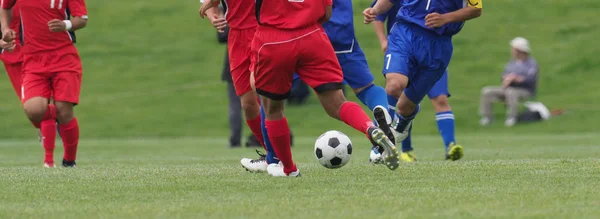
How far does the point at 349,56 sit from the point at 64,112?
310 centimetres

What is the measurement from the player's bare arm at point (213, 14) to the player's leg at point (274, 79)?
2.46 ft

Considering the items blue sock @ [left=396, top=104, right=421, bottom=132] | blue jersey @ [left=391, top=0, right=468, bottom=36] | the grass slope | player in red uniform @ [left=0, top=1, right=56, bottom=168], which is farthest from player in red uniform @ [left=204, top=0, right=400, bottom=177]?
the grass slope

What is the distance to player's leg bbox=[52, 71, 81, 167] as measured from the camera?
36.8 ft

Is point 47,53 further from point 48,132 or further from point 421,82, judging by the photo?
point 421,82

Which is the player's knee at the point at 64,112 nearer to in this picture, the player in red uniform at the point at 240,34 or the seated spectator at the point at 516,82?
the player in red uniform at the point at 240,34

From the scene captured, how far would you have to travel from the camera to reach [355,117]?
26.0ft

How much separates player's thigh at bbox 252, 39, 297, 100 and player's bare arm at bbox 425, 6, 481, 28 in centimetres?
226

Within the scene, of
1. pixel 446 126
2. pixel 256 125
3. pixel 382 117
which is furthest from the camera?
pixel 446 126

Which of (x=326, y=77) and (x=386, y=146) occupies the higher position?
(x=326, y=77)

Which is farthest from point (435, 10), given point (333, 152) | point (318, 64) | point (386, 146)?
point (386, 146)

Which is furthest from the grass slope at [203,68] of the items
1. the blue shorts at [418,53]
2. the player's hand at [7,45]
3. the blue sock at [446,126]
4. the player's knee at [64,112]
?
the player's hand at [7,45]

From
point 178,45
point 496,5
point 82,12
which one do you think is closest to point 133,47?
point 178,45

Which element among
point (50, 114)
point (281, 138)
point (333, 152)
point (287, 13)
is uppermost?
point (287, 13)

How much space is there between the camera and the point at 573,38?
107 feet
